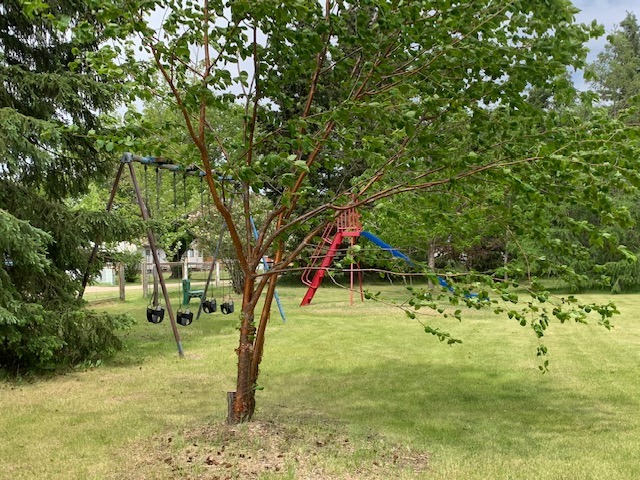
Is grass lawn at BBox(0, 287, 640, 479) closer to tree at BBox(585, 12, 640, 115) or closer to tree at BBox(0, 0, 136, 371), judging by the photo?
tree at BBox(0, 0, 136, 371)

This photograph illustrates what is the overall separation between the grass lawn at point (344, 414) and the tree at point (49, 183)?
0.63m

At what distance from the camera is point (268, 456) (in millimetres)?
4312

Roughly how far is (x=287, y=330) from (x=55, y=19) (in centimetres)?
956

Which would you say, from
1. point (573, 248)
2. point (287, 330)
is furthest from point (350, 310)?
point (573, 248)

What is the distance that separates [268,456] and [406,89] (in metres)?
2.90

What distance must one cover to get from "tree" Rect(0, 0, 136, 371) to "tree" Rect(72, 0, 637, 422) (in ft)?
11.6

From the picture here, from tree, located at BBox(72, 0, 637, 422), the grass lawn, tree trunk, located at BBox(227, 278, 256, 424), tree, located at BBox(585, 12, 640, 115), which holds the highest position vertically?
tree, located at BBox(585, 12, 640, 115)

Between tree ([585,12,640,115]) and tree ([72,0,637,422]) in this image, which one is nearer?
tree ([72,0,637,422])

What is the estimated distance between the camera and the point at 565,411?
6.12 meters

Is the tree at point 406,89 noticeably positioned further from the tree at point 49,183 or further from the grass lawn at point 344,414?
the tree at point 49,183

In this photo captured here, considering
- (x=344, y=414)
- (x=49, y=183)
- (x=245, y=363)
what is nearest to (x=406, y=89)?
(x=245, y=363)

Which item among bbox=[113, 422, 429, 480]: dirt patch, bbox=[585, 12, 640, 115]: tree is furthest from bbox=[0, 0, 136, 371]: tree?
bbox=[585, 12, 640, 115]: tree

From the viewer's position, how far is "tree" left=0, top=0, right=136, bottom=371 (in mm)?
7047

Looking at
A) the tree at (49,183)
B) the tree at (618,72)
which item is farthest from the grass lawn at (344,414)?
the tree at (618,72)
